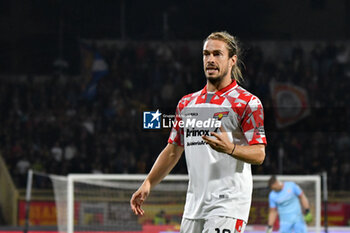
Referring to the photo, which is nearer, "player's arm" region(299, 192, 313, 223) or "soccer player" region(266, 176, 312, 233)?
"player's arm" region(299, 192, 313, 223)

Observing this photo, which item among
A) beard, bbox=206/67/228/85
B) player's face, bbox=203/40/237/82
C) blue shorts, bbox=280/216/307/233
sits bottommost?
blue shorts, bbox=280/216/307/233

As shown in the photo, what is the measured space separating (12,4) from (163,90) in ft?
24.6

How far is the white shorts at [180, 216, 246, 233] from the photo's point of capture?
11.9ft

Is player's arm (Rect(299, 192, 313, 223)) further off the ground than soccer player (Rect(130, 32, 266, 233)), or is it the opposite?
soccer player (Rect(130, 32, 266, 233))

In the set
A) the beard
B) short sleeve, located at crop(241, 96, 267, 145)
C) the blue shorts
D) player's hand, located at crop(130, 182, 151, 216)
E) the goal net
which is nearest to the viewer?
short sleeve, located at crop(241, 96, 267, 145)

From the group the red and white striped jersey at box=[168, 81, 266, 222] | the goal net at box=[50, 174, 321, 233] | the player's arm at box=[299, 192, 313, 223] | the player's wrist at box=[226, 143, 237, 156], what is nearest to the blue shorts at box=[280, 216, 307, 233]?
the player's arm at box=[299, 192, 313, 223]

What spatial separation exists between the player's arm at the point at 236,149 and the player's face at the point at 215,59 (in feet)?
1.06

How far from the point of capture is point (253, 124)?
3.63 metres

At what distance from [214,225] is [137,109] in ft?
59.2

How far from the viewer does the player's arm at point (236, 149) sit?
3.34 meters

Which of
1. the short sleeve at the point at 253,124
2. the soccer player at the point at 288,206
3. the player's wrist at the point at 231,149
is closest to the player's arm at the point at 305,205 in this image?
the soccer player at the point at 288,206

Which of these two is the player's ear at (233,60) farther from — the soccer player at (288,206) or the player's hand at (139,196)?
the soccer player at (288,206)

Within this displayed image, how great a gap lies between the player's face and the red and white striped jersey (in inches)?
4.0

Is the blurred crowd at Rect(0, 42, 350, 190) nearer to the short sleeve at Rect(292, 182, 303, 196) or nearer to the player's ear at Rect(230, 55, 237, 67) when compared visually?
the short sleeve at Rect(292, 182, 303, 196)
